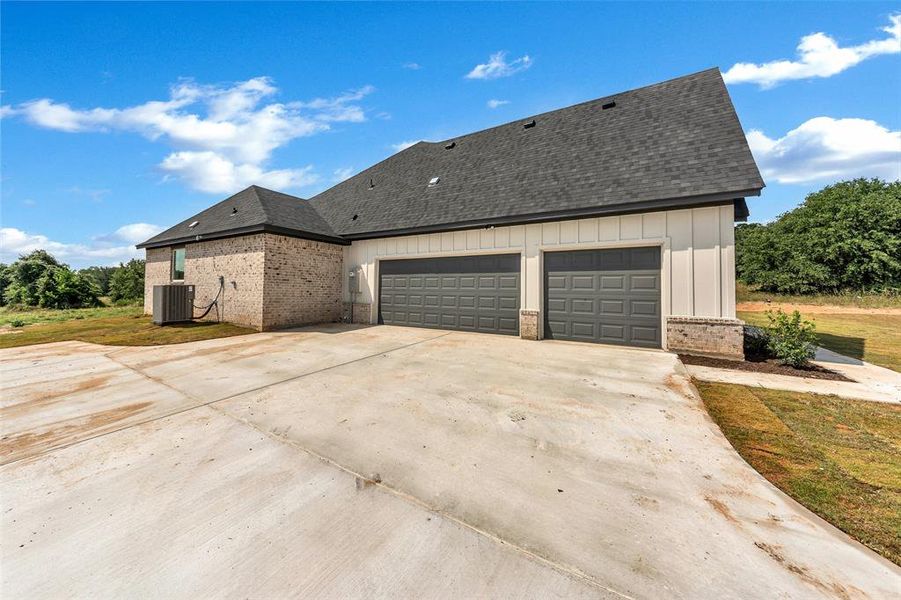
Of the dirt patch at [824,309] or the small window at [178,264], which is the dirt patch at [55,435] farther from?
the dirt patch at [824,309]

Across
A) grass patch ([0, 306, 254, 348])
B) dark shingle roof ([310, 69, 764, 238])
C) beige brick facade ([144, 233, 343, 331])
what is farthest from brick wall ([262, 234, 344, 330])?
dark shingle roof ([310, 69, 764, 238])

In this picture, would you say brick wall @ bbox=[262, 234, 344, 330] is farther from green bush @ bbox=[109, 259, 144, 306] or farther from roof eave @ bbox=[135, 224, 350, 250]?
green bush @ bbox=[109, 259, 144, 306]

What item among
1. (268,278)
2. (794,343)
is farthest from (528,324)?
(268,278)

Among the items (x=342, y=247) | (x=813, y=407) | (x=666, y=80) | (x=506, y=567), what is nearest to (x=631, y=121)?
(x=666, y=80)

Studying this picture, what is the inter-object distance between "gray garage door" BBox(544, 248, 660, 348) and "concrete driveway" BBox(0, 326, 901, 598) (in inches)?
156

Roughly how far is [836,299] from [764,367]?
78.7 feet

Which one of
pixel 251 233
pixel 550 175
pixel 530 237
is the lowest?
pixel 530 237

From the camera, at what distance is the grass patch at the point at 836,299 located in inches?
754

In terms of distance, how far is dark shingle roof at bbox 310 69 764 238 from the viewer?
8.27 metres

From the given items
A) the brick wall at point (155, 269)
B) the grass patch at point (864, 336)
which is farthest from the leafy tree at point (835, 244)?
the brick wall at point (155, 269)

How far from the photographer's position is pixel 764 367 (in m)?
6.88

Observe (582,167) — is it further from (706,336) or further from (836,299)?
(836,299)

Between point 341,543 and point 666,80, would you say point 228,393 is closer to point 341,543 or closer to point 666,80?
point 341,543

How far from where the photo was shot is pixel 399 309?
12.9 meters
